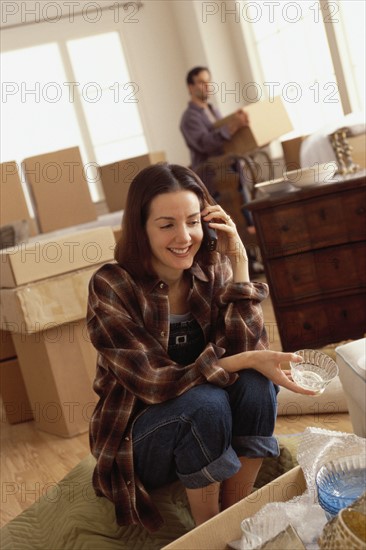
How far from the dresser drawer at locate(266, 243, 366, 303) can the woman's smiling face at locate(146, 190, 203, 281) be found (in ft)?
4.11

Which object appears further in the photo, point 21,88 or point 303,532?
point 21,88

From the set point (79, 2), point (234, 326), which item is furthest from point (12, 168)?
point (79, 2)

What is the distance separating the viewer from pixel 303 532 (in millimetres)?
1228

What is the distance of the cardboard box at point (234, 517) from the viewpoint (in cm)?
122

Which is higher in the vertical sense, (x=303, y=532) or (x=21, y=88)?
(x=21, y=88)

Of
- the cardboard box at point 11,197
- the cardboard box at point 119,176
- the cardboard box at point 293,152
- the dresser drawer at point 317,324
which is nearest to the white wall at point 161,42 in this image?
the cardboard box at point 119,176

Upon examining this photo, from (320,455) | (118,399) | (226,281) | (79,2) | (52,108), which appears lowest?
(320,455)

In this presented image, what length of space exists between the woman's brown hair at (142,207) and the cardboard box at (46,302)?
95cm

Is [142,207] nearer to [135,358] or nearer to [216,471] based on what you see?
[135,358]

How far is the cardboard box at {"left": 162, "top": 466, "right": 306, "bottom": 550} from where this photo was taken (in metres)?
1.22

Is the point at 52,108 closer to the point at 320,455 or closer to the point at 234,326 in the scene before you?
the point at 234,326

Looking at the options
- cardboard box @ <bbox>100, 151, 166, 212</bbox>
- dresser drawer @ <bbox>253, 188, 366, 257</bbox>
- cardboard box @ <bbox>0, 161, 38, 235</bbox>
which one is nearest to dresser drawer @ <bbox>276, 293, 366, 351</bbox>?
dresser drawer @ <bbox>253, 188, 366, 257</bbox>

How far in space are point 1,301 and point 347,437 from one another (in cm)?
167

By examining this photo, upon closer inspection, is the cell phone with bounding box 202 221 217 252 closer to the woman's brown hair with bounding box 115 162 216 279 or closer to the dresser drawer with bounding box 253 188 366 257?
the woman's brown hair with bounding box 115 162 216 279
